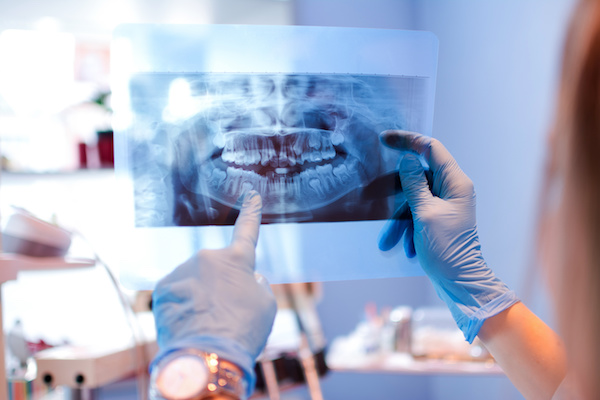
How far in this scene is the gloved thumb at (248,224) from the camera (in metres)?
0.77

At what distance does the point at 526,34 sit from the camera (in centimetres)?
179

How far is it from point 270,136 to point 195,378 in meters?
0.45

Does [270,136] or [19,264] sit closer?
[19,264]

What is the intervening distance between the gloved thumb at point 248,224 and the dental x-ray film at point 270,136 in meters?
0.02

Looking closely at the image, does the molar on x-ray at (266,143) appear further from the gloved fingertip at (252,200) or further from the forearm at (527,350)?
the forearm at (527,350)

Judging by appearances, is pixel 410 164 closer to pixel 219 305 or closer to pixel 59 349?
pixel 219 305

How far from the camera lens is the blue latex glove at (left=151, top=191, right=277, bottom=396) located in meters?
0.69

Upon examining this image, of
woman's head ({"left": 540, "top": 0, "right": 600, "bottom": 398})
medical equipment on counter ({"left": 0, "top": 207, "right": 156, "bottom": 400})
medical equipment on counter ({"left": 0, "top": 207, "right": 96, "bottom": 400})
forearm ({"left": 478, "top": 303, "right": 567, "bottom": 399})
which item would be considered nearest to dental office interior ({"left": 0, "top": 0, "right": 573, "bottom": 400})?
medical equipment on counter ({"left": 0, "top": 207, "right": 156, "bottom": 400})

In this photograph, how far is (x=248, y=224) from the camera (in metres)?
0.79

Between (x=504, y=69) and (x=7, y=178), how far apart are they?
2.11 m

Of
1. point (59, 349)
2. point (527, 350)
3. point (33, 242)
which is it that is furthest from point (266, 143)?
point (59, 349)

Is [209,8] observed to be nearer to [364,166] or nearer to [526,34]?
[526,34]

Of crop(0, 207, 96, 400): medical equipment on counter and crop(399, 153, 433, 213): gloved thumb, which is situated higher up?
crop(399, 153, 433, 213): gloved thumb

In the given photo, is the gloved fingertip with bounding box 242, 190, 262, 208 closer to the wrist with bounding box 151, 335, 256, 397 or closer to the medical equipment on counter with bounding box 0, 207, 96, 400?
the wrist with bounding box 151, 335, 256, 397
